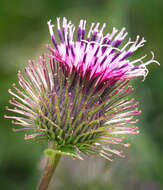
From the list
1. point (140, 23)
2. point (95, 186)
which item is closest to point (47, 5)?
point (140, 23)

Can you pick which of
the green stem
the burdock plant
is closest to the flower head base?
the burdock plant

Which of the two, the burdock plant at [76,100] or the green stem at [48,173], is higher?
the burdock plant at [76,100]

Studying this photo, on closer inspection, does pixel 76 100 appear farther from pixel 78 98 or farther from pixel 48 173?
pixel 48 173

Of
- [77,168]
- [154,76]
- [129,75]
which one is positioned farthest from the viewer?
[154,76]

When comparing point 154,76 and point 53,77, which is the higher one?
point 154,76

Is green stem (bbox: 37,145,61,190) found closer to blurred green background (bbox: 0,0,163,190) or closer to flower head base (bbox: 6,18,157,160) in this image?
flower head base (bbox: 6,18,157,160)

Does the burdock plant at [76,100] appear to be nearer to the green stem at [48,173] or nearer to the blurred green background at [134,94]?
the green stem at [48,173]

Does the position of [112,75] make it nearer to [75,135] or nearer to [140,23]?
[75,135]

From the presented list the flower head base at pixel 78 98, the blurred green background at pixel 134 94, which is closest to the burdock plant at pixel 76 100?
A: the flower head base at pixel 78 98
